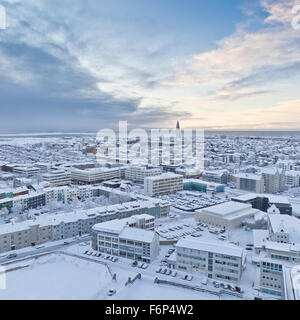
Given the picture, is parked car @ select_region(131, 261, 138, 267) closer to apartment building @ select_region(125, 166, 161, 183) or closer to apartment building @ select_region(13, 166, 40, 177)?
apartment building @ select_region(125, 166, 161, 183)

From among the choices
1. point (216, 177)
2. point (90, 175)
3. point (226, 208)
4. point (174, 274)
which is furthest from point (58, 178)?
point (174, 274)

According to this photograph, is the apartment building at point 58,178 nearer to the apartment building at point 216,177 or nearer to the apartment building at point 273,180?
the apartment building at point 216,177

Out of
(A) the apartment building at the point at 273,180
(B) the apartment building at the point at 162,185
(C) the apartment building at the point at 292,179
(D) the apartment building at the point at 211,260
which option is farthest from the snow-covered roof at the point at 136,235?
(C) the apartment building at the point at 292,179

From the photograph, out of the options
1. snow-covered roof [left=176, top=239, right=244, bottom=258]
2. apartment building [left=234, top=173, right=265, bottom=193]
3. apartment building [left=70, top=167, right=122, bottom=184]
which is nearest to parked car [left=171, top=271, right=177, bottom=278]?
snow-covered roof [left=176, top=239, right=244, bottom=258]

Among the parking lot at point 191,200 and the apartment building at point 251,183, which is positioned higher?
the apartment building at point 251,183

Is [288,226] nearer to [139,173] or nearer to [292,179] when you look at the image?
[292,179]
